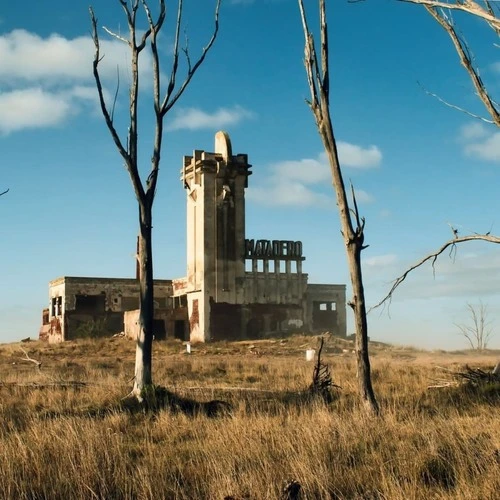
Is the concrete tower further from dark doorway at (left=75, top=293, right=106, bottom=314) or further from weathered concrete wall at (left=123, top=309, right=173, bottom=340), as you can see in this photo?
dark doorway at (left=75, top=293, right=106, bottom=314)

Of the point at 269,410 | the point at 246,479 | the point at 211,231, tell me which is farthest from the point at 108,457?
the point at 211,231

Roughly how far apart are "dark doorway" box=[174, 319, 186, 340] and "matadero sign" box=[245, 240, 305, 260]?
5858 millimetres

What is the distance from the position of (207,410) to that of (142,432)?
2.13m

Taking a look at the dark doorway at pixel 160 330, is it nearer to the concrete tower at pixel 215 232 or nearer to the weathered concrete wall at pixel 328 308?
the concrete tower at pixel 215 232

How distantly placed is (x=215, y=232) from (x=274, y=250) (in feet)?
16.2

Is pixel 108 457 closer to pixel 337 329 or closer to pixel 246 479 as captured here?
pixel 246 479

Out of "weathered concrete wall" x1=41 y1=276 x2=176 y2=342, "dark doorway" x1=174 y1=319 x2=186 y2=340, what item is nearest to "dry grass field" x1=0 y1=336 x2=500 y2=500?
"dark doorway" x1=174 y1=319 x2=186 y2=340

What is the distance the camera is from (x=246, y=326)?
42344 millimetres

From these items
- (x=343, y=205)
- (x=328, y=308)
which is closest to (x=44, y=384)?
(x=343, y=205)

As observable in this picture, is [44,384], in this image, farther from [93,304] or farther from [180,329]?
[93,304]

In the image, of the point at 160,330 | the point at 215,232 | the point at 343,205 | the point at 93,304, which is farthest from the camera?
the point at 93,304

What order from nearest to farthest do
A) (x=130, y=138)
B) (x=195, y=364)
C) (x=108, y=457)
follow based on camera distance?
(x=108, y=457) < (x=130, y=138) < (x=195, y=364)

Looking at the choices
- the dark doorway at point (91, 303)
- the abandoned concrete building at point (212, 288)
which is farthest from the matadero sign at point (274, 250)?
the dark doorway at point (91, 303)

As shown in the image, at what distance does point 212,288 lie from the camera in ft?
133
